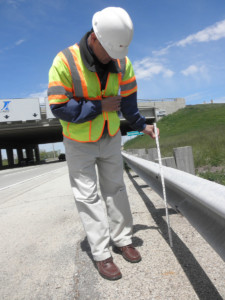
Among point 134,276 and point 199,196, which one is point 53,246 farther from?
point 199,196

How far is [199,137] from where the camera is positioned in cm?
1354

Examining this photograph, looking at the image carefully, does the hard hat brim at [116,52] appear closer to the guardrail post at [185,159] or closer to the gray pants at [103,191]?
the gray pants at [103,191]

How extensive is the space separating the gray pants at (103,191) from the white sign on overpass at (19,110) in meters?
27.3

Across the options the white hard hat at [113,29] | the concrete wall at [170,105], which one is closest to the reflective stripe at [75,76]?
the white hard hat at [113,29]

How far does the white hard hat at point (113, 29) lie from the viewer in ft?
6.61

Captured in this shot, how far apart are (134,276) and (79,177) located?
2.86ft

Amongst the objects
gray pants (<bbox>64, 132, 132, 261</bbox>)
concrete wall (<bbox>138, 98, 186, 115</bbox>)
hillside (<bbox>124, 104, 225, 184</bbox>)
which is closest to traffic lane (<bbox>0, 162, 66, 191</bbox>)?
hillside (<bbox>124, 104, 225, 184</bbox>)

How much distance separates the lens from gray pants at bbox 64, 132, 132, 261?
2236mm

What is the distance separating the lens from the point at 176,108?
48750 millimetres

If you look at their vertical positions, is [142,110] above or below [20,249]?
above

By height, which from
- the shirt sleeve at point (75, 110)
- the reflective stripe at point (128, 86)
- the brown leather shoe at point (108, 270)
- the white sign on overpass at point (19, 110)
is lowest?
the brown leather shoe at point (108, 270)

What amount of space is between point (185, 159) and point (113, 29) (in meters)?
1.43

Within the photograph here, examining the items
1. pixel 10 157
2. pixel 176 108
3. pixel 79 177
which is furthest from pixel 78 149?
pixel 10 157

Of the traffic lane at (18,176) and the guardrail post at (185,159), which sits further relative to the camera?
the traffic lane at (18,176)
